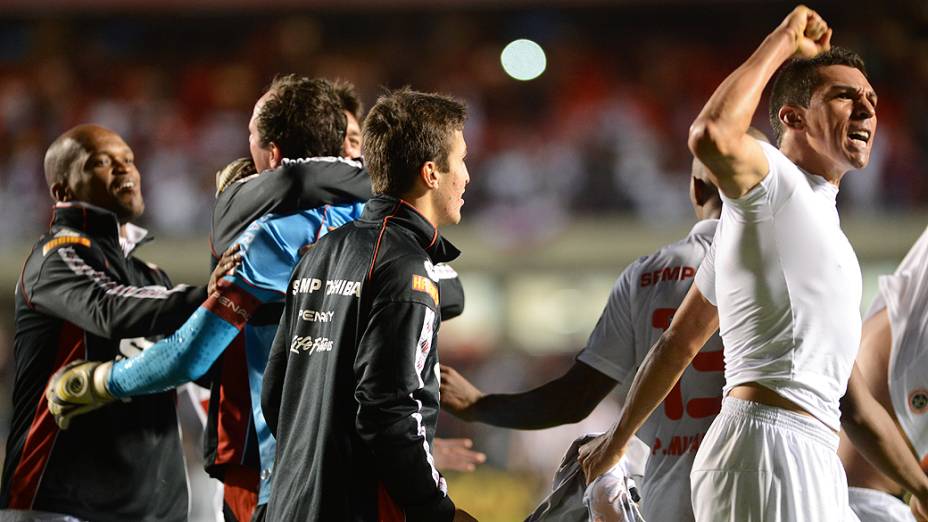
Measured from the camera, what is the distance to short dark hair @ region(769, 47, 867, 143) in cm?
323

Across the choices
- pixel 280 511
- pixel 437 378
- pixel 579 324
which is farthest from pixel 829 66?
pixel 579 324

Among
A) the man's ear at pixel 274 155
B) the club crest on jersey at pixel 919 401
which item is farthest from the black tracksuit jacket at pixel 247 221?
the club crest on jersey at pixel 919 401

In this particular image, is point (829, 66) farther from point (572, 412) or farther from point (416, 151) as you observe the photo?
point (572, 412)

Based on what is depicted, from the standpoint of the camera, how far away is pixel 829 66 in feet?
10.6

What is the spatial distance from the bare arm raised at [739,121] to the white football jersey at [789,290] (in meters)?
0.06

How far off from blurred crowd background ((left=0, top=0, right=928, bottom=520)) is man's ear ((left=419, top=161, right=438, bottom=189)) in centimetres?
1081

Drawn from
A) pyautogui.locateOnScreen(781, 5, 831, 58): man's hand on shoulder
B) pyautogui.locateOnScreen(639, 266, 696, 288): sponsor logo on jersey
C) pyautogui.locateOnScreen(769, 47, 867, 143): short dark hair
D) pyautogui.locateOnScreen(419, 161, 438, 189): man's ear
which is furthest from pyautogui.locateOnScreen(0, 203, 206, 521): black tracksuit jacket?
pyautogui.locateOnScreen(781, 5, 831, 58): man's hand on shoulder

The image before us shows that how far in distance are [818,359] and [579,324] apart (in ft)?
49.4

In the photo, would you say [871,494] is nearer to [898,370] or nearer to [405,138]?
[898,370]

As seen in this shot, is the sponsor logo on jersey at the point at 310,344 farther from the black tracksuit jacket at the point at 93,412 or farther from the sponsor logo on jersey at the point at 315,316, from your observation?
the black tracksuit jacket at the point at 93,412

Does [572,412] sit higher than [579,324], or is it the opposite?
[572,412]

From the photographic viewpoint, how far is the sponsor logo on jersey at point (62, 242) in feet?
13.6

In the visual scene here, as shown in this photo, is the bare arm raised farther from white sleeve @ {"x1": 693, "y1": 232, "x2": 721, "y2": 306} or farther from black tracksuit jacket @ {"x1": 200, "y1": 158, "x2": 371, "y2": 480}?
black tracksuit jacket @ {"x1": 200, "y1": 158, "x2": 371, "y2": 480}

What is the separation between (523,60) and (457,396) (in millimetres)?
15427
